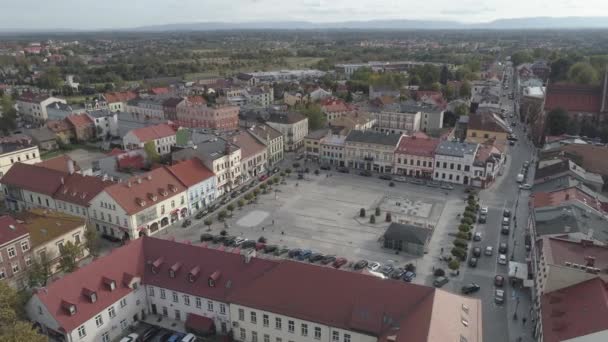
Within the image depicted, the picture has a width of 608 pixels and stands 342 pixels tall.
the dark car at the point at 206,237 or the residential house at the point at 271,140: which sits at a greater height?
the residential house at the point at 271,140

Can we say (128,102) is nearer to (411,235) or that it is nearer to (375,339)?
(411,235)

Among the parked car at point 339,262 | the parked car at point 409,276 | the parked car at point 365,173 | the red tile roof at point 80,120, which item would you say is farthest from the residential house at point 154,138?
the parked car at point 409,276

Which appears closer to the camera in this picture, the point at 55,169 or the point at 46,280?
the point at 46,280

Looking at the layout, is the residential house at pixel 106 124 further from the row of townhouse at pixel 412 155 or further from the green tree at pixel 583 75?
the green tree at pixel 583 75

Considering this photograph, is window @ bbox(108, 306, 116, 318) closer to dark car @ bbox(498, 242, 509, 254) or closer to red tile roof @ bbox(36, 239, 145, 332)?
red tile roof @ bbox(36, 239, 145, 332)

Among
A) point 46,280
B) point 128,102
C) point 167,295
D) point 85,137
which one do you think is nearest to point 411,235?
point 167,295

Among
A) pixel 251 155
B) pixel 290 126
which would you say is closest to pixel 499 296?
pixel 251 155

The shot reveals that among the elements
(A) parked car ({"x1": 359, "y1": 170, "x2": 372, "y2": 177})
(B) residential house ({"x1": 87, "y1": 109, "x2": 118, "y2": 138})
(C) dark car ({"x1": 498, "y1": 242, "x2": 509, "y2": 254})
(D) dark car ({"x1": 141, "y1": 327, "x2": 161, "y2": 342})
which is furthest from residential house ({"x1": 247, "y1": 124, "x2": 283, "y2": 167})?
(D) dark car ({"x1": 141, "y1": 327, "x2": 161, "y2": 342})
